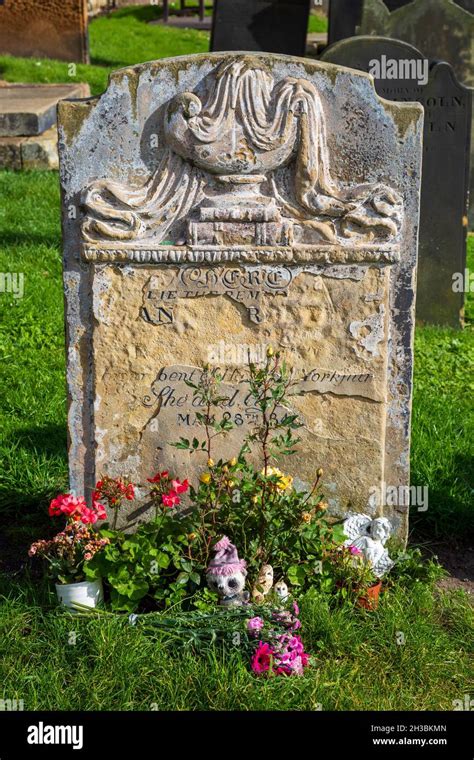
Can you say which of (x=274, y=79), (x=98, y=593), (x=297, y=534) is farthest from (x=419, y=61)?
(x=98, y=593)

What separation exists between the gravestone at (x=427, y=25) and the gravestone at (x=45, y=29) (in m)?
6.76

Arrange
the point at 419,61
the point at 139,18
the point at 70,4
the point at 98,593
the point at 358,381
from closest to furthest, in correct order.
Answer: the point at 98,593
the point at 358,381
the point at 419,61
the point at 70,4
the point at 139,18

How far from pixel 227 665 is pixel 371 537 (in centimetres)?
95

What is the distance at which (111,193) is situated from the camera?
146 inches

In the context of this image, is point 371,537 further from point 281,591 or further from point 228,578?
point 228,578

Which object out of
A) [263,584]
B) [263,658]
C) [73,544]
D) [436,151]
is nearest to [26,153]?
[436,151]

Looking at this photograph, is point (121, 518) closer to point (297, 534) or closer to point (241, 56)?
point (297, 534)

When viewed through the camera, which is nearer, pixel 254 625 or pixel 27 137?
pixel 254 625

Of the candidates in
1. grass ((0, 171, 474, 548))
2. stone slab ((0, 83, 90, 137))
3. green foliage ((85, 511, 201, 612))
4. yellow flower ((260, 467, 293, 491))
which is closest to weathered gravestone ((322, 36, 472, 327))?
grass ((0, 171, 474, 548))

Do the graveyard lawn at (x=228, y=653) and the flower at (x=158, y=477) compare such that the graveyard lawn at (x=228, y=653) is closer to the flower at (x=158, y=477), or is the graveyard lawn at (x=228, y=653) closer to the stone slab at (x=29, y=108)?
the flower at (x=158, y=477)

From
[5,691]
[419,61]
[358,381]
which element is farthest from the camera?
[419,61]

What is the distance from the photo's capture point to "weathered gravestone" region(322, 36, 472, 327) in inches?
258

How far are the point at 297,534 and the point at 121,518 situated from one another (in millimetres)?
761

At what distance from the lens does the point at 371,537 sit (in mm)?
3959
